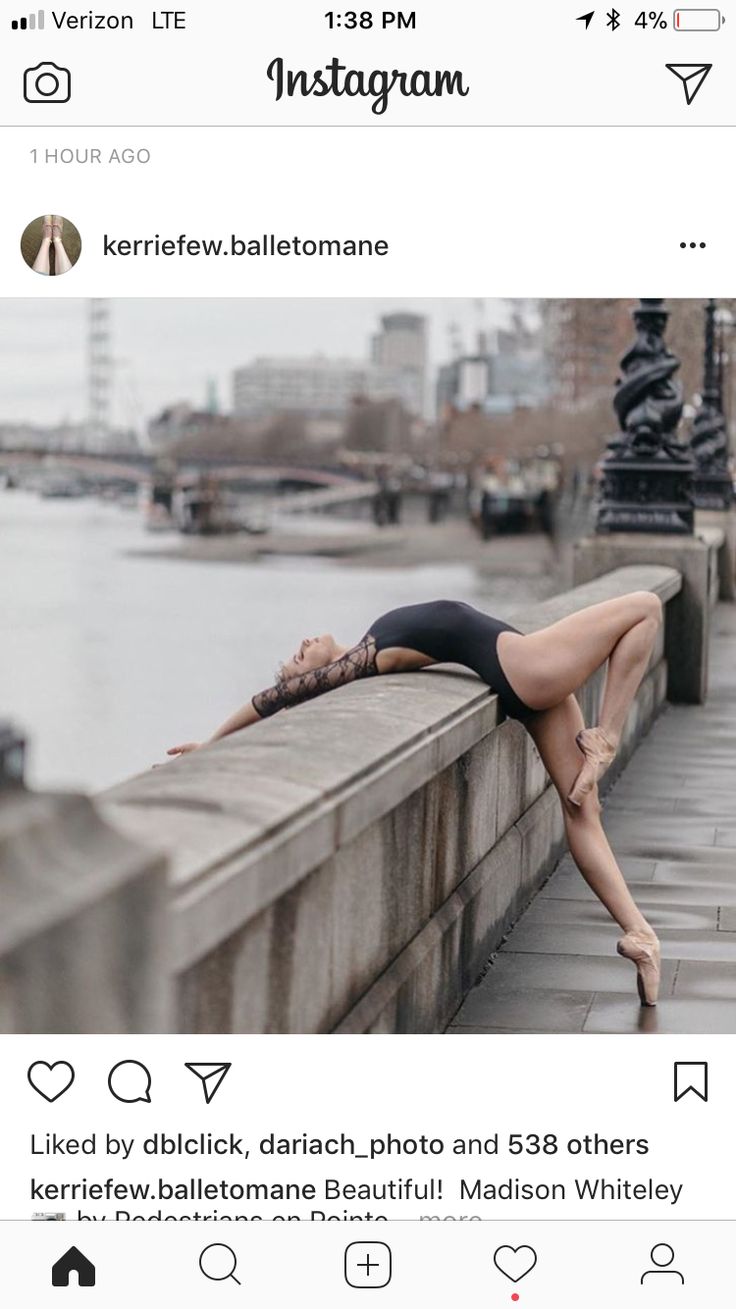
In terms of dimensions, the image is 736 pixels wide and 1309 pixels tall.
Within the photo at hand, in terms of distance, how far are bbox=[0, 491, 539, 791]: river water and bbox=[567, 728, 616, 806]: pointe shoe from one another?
63.7ft

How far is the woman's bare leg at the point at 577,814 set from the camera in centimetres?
515

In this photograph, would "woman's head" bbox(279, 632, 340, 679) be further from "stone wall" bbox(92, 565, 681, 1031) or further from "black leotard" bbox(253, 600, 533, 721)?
"stone wall" bbox(92, 565, 681, 1031)
